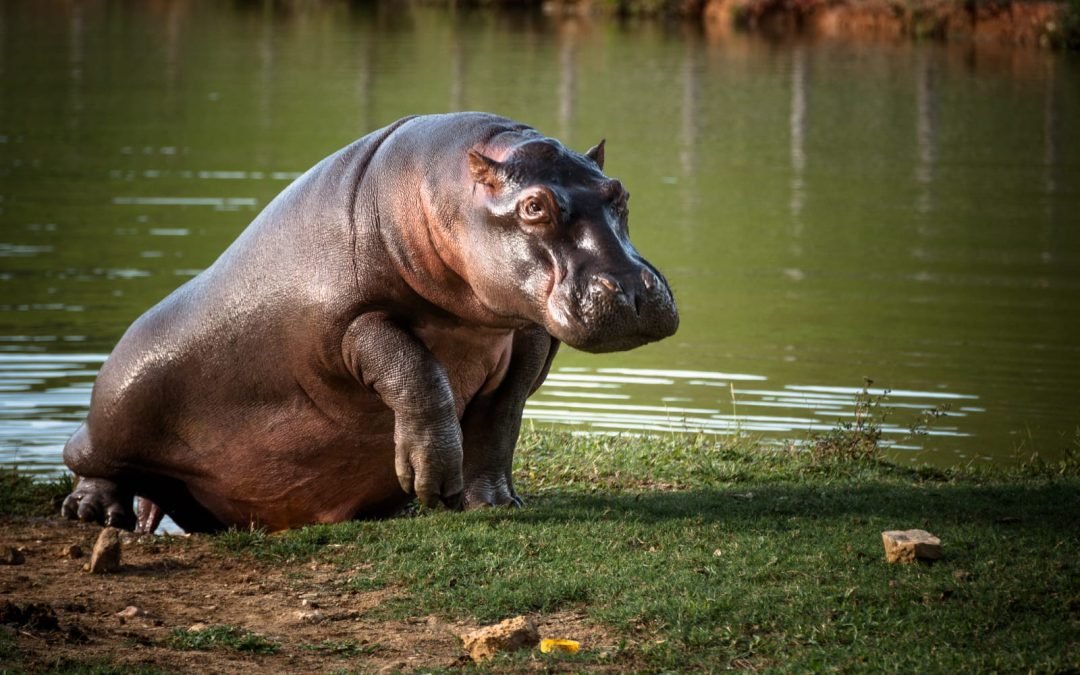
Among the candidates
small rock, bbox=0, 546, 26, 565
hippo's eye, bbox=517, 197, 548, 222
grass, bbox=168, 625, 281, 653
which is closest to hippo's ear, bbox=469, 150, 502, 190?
hippo's eye, bbox=517, 197, 548, 222

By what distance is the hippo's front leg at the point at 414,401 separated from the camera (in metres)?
6.11

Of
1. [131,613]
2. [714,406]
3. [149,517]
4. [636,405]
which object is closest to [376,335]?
[131,613]

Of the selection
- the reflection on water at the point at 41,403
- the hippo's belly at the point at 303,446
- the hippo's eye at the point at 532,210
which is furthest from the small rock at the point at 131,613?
the reflection on water at the point at 41,403

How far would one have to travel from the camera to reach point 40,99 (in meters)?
29.1

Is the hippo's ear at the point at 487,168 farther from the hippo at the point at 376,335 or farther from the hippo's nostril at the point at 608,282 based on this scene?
the hippo's nostril at the point at 608,282

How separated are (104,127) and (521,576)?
22.1m

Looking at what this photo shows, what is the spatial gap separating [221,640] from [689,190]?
16937 millimetres

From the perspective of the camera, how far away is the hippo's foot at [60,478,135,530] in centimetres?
726

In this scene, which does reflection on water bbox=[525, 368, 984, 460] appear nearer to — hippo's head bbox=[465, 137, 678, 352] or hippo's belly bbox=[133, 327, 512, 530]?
hippo's belly bbox=[133, 327, 512, 530]

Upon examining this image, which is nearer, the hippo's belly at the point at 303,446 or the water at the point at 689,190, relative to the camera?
the hippo's belly at the point at 303,446

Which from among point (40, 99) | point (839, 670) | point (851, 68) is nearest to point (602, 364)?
point (839, 670)

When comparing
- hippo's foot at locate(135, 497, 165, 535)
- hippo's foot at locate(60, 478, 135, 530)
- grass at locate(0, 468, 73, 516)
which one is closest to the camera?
hippo's foot at locate(60, 478, 135, 530)

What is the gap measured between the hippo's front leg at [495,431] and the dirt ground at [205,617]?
956mm

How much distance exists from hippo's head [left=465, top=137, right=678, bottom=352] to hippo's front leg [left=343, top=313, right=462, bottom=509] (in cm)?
39
